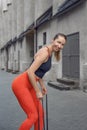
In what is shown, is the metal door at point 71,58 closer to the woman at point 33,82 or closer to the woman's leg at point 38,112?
the woman's leg at point 38,112

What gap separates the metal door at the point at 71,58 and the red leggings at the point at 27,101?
14.0 m

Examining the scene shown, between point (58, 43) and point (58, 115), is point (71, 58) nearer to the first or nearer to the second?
point (58, 115)

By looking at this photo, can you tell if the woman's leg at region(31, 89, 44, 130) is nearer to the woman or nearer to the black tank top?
the woman

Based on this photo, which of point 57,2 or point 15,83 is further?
point 57,2

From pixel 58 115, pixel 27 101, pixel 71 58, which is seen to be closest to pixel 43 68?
pixel 27 101

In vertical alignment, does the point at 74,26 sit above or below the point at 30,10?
below

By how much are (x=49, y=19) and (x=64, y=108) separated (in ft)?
49.8

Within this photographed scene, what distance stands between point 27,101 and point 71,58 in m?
15.6

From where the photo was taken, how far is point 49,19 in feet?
86.6

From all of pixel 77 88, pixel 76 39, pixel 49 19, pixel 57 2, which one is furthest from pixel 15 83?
Result: pixel 49 19

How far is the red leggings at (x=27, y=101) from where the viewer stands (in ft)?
19.1

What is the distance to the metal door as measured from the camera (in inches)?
797

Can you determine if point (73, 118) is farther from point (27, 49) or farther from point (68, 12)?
point (27, 49)

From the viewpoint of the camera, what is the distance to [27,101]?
19.1 feet
